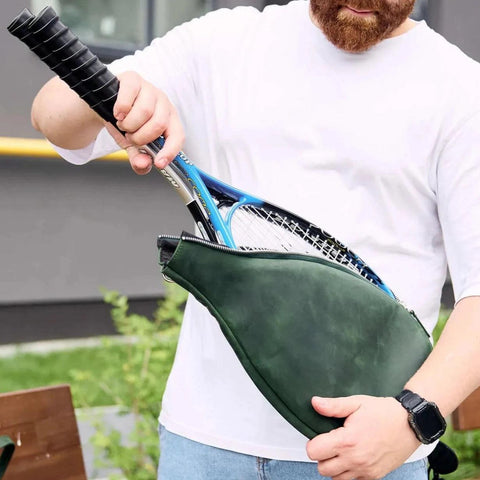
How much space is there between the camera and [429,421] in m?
1.50

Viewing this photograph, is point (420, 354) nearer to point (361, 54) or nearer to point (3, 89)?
point (361, 54)

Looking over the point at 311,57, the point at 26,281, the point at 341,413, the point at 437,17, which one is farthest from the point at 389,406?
the point at 437,17

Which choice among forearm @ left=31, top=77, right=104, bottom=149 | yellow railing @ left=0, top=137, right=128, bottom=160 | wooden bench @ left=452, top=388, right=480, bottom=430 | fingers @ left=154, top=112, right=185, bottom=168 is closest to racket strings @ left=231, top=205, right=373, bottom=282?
fingers @ left=154, top=112, right=185, bottom=168

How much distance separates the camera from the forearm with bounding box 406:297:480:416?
1.54 meters

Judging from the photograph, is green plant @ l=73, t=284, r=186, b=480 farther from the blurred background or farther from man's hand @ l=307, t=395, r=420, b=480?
the blurred background

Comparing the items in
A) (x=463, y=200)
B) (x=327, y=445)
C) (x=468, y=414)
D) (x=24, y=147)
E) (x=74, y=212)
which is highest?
(x=463, y=200)

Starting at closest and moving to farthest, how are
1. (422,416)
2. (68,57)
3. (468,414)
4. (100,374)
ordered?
(68,57) → (422,416) → (468,414) → (100,374)

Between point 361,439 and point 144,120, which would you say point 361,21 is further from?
point 361,439

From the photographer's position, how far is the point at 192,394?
183 centimetres

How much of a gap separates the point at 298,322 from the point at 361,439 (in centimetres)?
23

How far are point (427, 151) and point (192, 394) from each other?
713 millimetres

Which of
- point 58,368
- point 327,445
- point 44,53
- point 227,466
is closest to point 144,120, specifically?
point 44,53

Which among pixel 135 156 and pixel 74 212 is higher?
pixel 135 156

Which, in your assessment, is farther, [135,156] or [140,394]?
[140,394]
